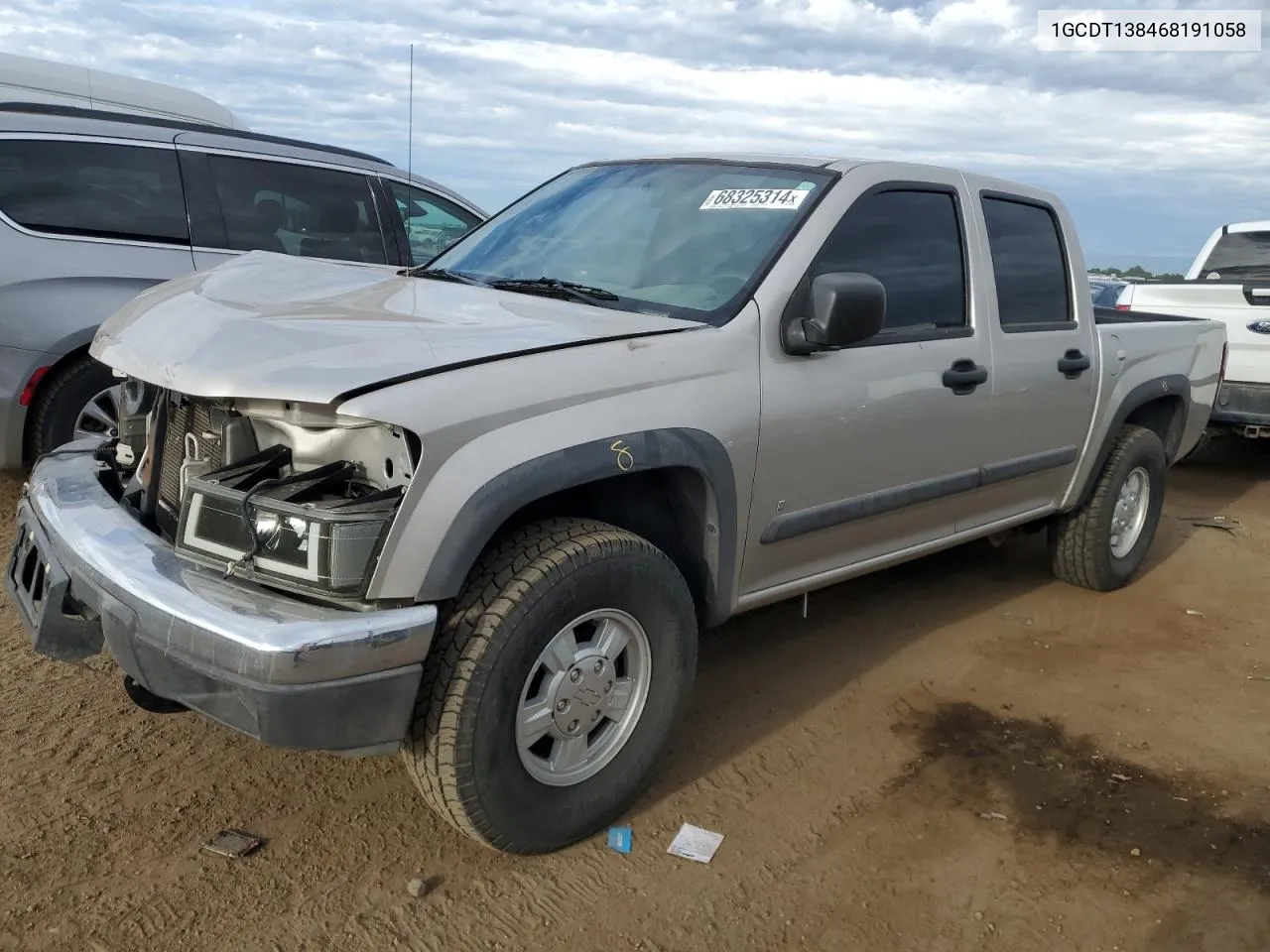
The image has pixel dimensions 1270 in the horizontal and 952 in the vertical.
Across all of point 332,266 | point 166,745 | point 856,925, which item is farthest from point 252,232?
point 856,925

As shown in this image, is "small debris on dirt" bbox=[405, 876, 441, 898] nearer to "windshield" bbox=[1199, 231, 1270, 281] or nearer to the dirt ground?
the dirt ground

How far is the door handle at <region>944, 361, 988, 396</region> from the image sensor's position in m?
3.79

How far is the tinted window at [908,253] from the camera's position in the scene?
3.54m

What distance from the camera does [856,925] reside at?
267 centimetres

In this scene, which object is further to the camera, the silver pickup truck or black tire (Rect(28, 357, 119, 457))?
black tire (Rect(28, 357, 119, 457))

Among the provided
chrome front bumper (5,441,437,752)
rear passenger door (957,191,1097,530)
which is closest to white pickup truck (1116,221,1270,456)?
rear passenger door (957,191,1097,530)

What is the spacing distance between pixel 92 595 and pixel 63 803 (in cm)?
74

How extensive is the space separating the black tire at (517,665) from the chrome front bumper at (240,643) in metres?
0.13

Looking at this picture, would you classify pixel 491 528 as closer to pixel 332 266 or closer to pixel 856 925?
pixel 856 925

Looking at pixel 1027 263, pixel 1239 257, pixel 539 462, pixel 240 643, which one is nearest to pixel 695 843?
pixel 539 462

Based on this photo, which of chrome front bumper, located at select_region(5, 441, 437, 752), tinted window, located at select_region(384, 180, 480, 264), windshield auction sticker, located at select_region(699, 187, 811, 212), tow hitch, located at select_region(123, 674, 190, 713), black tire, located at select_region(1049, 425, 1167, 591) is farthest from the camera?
tinted window, located at select_region(384, 180, 480, 264)

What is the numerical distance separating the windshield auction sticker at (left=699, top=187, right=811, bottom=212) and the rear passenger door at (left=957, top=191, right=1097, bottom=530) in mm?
1043

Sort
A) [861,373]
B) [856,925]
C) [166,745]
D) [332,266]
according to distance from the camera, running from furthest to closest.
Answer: [332,266] → [861,373] → [166,745] → [856,925]

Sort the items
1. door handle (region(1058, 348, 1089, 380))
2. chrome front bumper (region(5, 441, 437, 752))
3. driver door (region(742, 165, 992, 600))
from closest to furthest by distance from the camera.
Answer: chrome front bumper (region(5, 441, 437, 752)), driver door (region(742, 165, 992, 600)), door handle (region(1058, 348, 1089, 380))
